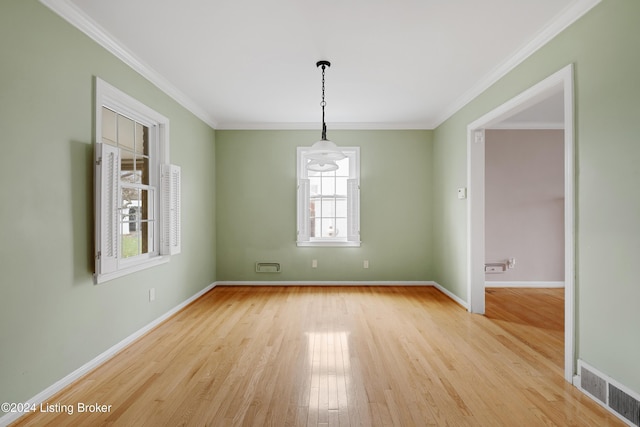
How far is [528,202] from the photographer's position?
5.30 metres

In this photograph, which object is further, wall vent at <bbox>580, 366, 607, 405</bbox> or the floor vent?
wall vent at <bbox>580, 366, 607, 405</bbox>

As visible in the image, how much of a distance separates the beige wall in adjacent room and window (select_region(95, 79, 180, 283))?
4.83 metres

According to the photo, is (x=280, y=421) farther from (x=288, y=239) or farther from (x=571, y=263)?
(x=288, y=239)

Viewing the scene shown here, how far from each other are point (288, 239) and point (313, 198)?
2.69 feet

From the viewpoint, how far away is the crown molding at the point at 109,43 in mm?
2260

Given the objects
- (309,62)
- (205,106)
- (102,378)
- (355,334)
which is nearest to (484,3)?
(309,62)

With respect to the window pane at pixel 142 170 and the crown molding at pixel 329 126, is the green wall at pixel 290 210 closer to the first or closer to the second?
the crown molding at pixel 329 126

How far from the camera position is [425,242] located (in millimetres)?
5430

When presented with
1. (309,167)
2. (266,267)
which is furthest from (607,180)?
(266,267)

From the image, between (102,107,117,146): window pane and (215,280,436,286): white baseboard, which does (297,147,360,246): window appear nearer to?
(215,280,436,286): white baseboard

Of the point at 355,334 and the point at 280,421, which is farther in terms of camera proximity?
the point at 355,334

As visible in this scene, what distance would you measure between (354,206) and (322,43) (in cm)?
296

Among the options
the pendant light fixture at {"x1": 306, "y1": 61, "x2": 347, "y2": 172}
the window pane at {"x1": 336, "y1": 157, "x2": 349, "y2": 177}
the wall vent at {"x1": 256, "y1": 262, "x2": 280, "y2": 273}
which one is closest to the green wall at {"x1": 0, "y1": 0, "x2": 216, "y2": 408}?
the pendant light fixture at {"x1": 306, "y1": 61, "x2": 347, "y2": 172}

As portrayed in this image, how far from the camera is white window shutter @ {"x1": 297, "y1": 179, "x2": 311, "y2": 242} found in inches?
211
